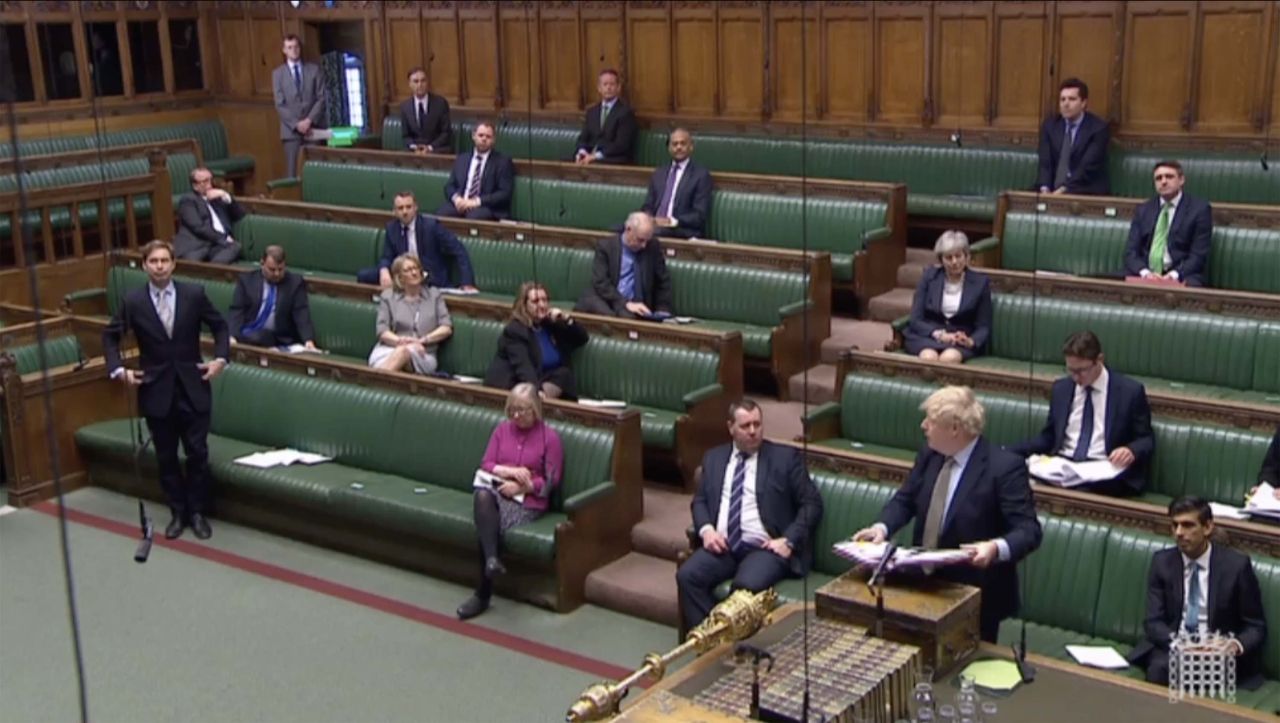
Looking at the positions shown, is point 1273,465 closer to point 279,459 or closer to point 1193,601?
point 1193,601

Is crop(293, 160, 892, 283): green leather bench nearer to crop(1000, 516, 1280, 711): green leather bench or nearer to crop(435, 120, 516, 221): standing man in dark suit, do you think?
crop(435, 120, 516, 221): standing man in dark suit

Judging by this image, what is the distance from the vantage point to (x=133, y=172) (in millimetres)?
11156

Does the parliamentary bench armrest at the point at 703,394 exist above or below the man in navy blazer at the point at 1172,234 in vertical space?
below

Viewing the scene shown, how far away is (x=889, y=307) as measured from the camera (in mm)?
8031

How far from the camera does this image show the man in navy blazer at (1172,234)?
7.08m

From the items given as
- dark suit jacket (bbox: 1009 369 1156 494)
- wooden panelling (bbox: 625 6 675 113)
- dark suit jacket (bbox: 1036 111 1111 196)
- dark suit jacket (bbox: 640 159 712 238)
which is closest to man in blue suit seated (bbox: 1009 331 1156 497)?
dark suit jacket (bbox: 1009 369 1156 494)

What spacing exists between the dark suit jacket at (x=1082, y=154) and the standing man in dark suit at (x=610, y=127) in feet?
9.67

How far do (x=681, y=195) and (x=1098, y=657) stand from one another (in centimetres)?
449

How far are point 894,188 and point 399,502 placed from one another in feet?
11.0

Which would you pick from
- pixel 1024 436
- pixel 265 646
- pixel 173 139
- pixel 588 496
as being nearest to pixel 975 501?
pixel 1024 436

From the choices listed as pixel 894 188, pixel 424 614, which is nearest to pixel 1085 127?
pixel 894 188

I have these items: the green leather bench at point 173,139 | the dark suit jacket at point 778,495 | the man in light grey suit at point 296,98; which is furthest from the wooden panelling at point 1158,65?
the green leather bench at point 173,139

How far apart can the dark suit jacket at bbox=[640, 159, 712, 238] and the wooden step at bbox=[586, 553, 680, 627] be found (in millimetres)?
2824

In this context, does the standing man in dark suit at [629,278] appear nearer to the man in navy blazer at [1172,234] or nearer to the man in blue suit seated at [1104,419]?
the man in navy blazer at [1172,234]
